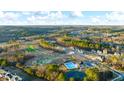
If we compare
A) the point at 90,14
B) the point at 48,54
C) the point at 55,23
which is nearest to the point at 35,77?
the point at 48,54

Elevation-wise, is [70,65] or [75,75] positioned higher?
[70,65]

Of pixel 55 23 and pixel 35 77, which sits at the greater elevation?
pixel 55 23

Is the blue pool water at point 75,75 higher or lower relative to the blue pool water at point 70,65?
lower

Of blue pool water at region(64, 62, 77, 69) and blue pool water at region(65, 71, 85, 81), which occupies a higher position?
blue pool water at region(64, 62, 77, 69)
